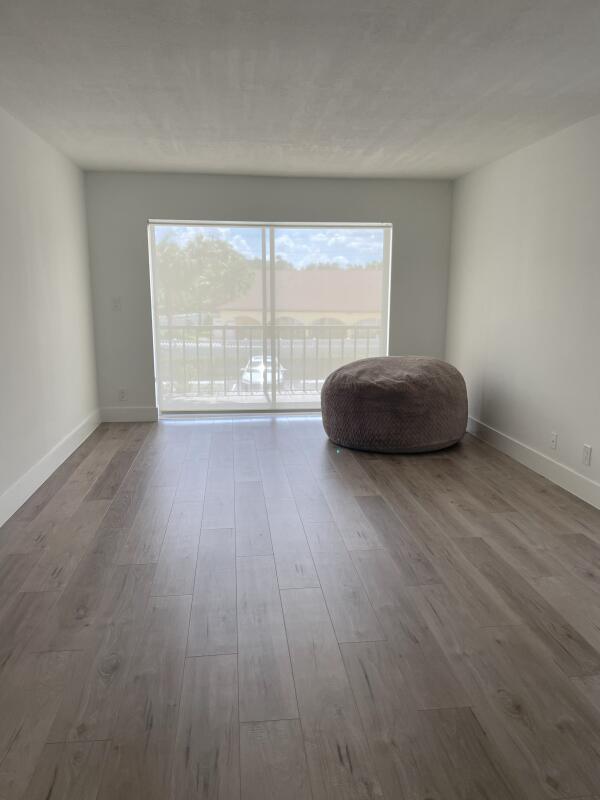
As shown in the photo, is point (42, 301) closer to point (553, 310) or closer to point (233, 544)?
point (233, 544)

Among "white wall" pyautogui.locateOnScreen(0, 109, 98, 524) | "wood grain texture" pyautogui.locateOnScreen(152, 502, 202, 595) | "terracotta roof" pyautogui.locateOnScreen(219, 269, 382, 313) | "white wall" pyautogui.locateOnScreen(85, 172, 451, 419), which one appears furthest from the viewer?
"terracotta roof" pyautogui.locateOnScreen(219, 269, 382, 313)

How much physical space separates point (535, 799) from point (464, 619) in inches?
30.8

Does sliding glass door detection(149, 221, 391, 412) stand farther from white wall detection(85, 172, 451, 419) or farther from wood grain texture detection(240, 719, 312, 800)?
wood grain texture detection(240, 719, 312, 800)

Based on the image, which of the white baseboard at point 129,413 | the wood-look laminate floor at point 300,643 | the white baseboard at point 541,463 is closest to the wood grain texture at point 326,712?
the wood-look laminate floor at point 300,643

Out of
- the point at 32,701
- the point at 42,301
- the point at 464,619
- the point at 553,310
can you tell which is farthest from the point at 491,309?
the point at 32,701

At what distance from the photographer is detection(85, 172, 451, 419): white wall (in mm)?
5109

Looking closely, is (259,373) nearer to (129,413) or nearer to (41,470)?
(129,413)

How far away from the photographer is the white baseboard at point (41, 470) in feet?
10.3

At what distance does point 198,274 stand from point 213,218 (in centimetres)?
63

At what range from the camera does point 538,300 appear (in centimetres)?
395

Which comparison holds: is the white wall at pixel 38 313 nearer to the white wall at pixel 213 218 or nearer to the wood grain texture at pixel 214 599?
the white wall at pixel 213 218

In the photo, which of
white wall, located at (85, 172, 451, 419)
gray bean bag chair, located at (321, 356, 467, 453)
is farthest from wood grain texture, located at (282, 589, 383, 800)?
white wall, located at (85, 172, 451, 419)

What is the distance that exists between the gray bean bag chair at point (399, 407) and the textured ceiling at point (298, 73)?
1.71 metres

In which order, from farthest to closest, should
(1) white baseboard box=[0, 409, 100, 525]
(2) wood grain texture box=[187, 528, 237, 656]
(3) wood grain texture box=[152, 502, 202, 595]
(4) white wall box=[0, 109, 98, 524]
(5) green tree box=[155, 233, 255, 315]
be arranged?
(5) green tree box=[155, 233, 255, 315] < (4) white wall box=[0, 109, 98, 524] < (1) white baseboard box=[0, 409, 100, 525] < (3) wood grain texture box=[152, 502, 202, 595] < (2) wood grain texture box=[187, 528, 237, 656]
